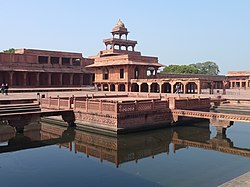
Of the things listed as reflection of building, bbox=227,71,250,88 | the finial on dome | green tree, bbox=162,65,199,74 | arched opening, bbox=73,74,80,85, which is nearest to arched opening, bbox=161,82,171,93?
arched opening, bbox=73,74,80,85

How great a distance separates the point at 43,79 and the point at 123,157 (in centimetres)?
3899

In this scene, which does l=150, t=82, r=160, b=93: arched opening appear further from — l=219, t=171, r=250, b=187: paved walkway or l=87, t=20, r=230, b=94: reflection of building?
l=219, t=171, r=250, b=187: paved walkway

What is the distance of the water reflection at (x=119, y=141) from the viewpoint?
13.6 meters

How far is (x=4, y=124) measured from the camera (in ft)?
64.1

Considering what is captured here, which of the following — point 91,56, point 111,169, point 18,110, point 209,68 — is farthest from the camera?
point 209,68

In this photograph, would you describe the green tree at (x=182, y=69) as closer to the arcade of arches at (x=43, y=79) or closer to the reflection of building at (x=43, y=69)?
the reflection of building at (x=43, y=69)

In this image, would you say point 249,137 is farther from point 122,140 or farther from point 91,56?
point 91,56

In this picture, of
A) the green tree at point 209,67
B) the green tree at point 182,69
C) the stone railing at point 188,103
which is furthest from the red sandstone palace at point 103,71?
the green tree at point 209,67

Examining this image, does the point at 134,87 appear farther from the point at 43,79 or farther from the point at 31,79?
the point at 31,79

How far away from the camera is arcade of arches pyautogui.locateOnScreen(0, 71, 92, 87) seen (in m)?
43.8

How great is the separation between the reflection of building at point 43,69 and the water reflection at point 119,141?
88.2 feet

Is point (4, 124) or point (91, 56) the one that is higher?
point (91, 56)

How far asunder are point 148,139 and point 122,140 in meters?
1.55

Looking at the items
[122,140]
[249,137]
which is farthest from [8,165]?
[249,137]
